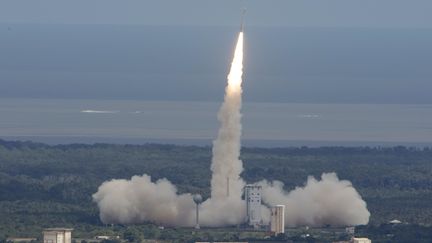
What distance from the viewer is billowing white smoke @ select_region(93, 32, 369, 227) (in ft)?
295

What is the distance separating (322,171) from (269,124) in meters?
37.9

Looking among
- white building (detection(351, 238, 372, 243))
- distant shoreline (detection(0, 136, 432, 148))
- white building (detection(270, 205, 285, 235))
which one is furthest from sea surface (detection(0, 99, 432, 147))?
white building (detection(351, 238, 372, 243))

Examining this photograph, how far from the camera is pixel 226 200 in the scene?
90250 millimetres

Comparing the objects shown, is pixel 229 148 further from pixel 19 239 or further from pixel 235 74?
pixel 19 239

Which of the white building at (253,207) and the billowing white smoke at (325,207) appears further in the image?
the billowing white smoke at (325,207)

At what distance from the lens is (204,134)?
14112cm

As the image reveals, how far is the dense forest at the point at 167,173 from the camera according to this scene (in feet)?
315

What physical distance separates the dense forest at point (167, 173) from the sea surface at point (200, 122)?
1109cm

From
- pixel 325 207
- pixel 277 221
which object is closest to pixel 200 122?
pixel 325 207

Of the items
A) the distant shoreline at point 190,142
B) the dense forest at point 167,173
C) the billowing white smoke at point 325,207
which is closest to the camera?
the billowing white smoke at point 325,207

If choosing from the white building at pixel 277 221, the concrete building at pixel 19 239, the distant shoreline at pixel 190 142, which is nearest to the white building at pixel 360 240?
the white building at pixel 277 221

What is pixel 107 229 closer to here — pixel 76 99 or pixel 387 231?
pixel 387 231

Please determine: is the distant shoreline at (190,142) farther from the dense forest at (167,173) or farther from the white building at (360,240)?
the white building at (360,240)

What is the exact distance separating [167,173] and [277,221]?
79.0 feet
